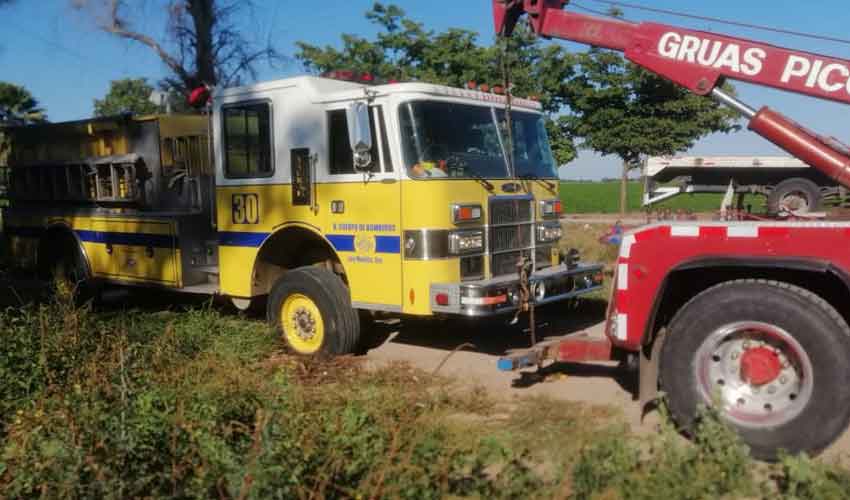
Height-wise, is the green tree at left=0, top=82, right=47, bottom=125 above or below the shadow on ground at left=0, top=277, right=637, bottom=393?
above

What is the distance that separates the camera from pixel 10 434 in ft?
13.6

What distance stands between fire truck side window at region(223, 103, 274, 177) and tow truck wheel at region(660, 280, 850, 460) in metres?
4.46

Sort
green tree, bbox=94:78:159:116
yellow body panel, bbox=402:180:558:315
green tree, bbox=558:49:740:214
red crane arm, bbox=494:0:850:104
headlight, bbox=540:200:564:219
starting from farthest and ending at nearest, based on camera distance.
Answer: green tree, bbox=94:78:159:116 < green tree, bbox=558:49:740:214 < headlight, bbox=540:200:564:219 < yellow body panel, bbox=402:180:558:315 < red crane arm, bbox=494:0:850:104

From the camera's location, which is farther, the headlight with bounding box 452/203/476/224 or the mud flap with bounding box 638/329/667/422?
the headlight with bounding box 452/203/476/224

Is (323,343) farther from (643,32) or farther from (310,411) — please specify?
(643,32)

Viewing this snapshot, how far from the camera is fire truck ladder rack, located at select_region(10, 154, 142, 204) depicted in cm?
923

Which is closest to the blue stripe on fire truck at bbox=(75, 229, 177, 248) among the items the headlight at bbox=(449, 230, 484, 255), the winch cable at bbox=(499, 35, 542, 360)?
the headlight at bbox=(449, 230, 484, 255)

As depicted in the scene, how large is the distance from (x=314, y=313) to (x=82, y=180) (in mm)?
4512

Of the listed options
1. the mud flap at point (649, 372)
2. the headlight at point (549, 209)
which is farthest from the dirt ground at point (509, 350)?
the headlight at point (549, 209)

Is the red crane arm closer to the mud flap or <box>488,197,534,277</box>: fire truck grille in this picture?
<box>488,197,534,277</box>: fire truck grille

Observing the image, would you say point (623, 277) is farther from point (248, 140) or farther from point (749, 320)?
point (248, 140)

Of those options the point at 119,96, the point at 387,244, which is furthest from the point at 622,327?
the point at 119,96

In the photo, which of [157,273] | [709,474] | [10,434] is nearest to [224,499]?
[10,434]

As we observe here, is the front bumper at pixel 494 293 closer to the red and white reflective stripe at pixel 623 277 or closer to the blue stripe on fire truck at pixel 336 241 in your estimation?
the blue stripe on fire truck at pixel 336 241
